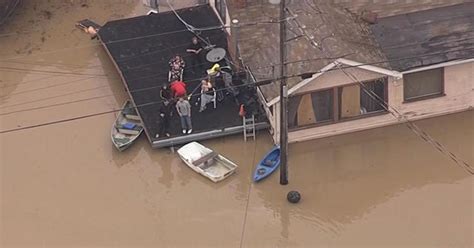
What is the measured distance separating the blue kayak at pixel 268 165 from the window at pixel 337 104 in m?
1.24

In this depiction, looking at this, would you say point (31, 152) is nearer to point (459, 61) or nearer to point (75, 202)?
point (75, 202)

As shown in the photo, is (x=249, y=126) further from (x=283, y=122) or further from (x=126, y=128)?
(x=126, y=128)

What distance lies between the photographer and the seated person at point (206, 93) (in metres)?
29.4

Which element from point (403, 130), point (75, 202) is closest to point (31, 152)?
point (75, 202)

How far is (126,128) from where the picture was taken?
96.6ft

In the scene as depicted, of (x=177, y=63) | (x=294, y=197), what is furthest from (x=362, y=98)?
(x=177, y=63)

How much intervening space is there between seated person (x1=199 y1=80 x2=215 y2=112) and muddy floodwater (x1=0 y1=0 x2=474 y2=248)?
1.60m

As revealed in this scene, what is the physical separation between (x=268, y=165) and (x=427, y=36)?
24.9 ft

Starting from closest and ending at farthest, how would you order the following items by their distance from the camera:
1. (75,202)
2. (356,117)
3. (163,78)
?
(75,202) → (356,117) → (163,78)

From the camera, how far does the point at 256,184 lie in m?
27.1

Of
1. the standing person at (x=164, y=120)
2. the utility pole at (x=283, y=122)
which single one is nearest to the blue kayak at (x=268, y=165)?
the utility pole at (x=283, y=122)

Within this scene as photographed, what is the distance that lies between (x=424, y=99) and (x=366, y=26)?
3443 millimetres

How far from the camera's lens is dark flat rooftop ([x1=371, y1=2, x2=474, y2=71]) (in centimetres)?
2825

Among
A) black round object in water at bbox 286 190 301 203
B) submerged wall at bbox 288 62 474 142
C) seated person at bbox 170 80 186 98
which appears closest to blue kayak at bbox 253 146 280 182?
submerged wall at bbox 288 62 474 142
